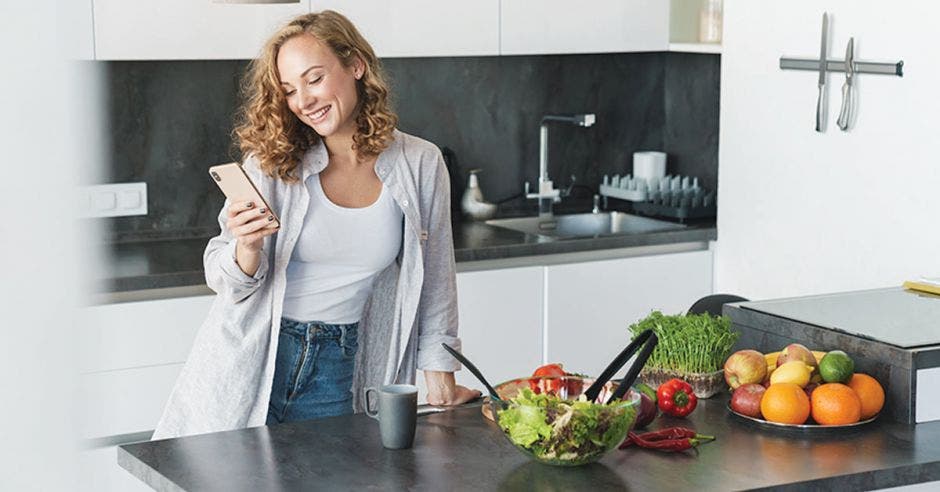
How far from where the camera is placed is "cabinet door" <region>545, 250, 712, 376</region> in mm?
3795

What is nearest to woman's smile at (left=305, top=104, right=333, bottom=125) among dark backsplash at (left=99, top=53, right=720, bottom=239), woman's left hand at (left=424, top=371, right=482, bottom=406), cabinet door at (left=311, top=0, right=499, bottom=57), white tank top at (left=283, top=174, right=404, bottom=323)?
white tank top at (left=283, top=174, right=404, bottom=323)

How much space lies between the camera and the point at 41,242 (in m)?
0.23

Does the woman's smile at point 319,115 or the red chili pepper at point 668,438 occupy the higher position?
the woman's smile at point 319,115

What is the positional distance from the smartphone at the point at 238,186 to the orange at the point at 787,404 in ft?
2.92

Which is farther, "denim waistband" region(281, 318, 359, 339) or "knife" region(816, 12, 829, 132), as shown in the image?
"knife" region(816, 12, 829, 132)

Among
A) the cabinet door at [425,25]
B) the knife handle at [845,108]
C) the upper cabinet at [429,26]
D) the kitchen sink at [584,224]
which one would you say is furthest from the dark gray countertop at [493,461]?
the kitchen sink at [584,224]

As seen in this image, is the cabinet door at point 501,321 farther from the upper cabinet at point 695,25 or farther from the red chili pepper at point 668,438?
the red chili pepper at point 668,438

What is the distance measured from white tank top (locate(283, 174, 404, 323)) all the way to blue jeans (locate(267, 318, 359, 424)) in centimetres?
3

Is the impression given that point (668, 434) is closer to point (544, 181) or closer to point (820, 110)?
point (820, 110)

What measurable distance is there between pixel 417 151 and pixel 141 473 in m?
0.84

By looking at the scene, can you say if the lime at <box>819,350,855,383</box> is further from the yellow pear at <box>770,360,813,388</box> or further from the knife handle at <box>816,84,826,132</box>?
the knife handle at <box>816,84,826,132</box>

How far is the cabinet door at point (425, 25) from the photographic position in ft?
11.9

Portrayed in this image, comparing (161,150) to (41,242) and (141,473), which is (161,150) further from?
(41,242)

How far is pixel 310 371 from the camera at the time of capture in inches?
91.0
